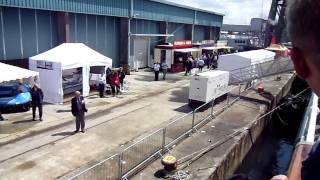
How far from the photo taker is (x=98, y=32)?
1088 inches

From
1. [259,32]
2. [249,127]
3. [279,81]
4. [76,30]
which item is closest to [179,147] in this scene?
[249,127]

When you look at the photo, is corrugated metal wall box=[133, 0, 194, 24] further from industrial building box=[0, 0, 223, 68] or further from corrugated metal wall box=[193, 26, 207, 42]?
corrugated metal wall box=[193, 26, 207, 42]

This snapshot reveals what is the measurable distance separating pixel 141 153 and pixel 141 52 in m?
23.4

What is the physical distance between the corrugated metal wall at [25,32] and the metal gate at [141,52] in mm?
10508

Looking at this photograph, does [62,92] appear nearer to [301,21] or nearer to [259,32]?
[301,21]

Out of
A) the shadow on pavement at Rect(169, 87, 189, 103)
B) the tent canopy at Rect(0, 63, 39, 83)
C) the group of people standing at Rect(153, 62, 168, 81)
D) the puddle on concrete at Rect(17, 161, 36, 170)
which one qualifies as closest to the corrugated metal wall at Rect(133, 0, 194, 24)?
the group of people standing at Rect(153, 62, 168, 81)

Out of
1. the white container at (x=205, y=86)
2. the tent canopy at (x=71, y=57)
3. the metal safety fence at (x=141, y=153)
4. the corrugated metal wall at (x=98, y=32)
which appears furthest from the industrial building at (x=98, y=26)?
the metal safety fence at (x=141, y=153)

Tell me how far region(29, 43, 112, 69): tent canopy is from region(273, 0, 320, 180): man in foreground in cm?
1667

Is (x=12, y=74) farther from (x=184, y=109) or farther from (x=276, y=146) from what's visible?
(x=276, y=146)

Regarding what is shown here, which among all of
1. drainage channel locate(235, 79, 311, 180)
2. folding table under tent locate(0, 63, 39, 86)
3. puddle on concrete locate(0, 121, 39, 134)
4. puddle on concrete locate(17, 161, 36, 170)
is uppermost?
folding table under tent locate(0, 63, 39, 86)

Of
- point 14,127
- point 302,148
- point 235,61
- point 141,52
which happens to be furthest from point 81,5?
point 302,148

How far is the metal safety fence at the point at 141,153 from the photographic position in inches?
361

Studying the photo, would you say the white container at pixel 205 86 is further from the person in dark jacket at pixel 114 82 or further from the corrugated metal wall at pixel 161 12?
the corrugated metal wall at pixel 161 12

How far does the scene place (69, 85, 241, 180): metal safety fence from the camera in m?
9.16
